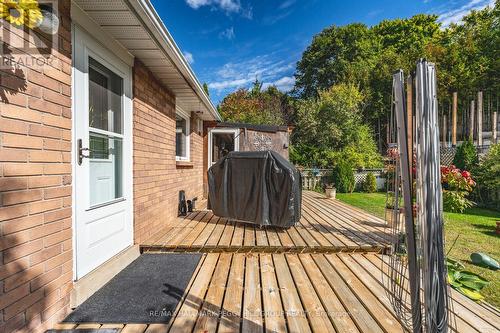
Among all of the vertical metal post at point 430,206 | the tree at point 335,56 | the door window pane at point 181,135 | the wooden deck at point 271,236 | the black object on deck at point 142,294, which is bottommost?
the black object on deck at point 142,294

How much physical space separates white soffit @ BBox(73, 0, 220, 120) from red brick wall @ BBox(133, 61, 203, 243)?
222mm

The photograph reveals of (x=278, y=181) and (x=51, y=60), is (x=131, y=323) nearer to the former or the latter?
(x=51, y=60)

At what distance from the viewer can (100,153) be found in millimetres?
2410

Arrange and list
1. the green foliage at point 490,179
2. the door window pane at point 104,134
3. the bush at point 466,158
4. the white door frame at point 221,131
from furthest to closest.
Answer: the bush at point 466,158
the white door frame at point 221,131
the green foliage at point 490,179
the door window pane at point 104,134

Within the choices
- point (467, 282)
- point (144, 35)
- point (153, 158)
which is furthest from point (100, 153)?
point (467, 282)

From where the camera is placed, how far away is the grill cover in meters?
3.61

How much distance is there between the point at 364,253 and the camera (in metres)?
3.09

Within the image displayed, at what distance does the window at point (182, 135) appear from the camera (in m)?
5.46

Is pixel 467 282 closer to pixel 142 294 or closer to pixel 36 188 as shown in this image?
pixel 142 294

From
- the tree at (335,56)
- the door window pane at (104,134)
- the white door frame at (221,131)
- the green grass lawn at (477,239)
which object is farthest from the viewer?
the tree at (335,56)

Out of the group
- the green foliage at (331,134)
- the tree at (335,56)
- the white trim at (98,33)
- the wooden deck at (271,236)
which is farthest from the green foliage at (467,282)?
the tree at (335,56)

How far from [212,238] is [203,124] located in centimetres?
482

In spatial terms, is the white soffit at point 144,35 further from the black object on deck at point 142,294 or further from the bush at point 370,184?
the bush at point 370,184

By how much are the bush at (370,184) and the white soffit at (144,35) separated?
9.61m
